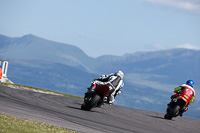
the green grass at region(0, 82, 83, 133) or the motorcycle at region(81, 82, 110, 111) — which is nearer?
the green grass at region(0, 82, 83, 133)

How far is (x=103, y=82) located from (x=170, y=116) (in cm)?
459

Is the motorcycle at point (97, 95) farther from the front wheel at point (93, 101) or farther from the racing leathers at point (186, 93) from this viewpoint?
the racing leathers at point (186, 93)

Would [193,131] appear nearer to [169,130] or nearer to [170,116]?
[169,130]

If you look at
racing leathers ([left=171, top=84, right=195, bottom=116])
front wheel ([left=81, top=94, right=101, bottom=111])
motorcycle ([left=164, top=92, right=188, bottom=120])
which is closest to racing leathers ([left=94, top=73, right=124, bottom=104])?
front wheel ([left=81, top=94, right=101, bottom=111])

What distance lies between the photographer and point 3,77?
46.2 meters

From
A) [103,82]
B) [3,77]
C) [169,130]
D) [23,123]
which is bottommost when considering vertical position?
[23,123]

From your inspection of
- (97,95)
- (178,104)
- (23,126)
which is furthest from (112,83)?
(23,126)

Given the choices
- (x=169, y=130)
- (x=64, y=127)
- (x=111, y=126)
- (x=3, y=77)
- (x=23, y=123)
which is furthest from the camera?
(x=3, y=77)

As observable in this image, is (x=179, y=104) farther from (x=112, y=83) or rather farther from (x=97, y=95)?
(x=97, y=95)

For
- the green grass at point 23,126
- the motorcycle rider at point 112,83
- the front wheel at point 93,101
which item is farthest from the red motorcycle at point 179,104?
the green grass at point 23,126

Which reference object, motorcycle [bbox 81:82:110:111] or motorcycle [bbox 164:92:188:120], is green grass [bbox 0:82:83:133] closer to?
motorcycle [bbox 81:82:110:111]

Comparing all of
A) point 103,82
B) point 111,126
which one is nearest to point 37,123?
point 111,126

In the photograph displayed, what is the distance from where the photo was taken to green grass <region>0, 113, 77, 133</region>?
13.4 meters

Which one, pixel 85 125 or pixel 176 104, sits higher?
pixel 176 104
